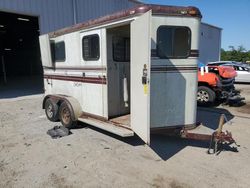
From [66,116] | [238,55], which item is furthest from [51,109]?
[238,55]

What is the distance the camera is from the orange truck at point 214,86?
27.4ft

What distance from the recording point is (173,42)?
4387 mm

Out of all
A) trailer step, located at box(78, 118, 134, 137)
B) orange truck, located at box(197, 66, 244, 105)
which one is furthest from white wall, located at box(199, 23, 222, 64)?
trailer step, located at box(78, 118, 134, 137)

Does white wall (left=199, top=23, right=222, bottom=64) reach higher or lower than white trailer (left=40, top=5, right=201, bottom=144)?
higher

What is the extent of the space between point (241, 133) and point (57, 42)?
5.30 m

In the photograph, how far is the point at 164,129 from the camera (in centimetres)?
453

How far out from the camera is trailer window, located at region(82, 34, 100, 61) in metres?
5.23

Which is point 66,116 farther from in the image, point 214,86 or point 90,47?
point 214,86

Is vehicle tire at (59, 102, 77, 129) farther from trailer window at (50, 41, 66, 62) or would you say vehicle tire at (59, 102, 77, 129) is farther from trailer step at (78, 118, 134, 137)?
trailer window at (50, 41, 66, 62)

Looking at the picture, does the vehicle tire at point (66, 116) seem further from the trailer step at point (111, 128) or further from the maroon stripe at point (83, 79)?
the maroon stripe at point (83, 79)

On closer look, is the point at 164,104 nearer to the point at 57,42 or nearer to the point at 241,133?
the point at 241,133

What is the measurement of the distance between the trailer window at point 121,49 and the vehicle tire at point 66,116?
1.79 meters

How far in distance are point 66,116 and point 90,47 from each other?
6.29ft

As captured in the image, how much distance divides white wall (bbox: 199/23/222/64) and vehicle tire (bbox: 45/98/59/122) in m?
19.5
